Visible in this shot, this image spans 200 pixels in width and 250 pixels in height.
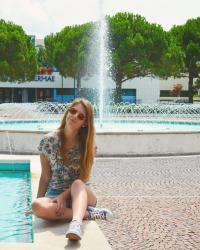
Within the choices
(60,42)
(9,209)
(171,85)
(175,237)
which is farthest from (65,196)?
(171,85)

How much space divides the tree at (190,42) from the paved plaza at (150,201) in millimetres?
40688

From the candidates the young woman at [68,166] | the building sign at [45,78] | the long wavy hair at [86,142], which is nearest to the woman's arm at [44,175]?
the young woman at [68,166]

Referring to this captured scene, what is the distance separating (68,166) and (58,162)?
4.1 inches

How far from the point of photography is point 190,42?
5331cm

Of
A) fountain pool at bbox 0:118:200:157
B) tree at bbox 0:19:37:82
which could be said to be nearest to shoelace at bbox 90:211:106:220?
fountain pool at bbox 0:118:200:157

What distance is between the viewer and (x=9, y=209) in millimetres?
7195

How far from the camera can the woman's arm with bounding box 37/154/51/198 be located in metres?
5.40

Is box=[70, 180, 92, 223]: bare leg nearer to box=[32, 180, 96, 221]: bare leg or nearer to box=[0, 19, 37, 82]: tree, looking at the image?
box=[32, 180, 96, 221]: bare leg

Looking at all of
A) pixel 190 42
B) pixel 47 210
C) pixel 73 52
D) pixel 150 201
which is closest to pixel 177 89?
pixel 190 42

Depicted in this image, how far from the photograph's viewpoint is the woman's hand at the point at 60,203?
5192mm

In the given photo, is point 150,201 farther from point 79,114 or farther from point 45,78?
point 45,78

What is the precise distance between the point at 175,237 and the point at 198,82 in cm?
5044

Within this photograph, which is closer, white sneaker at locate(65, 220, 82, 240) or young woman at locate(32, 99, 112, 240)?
white sneaker at locate(65, 220, 82, 240)

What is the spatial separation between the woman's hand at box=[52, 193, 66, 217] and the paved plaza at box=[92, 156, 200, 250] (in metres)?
0.64
